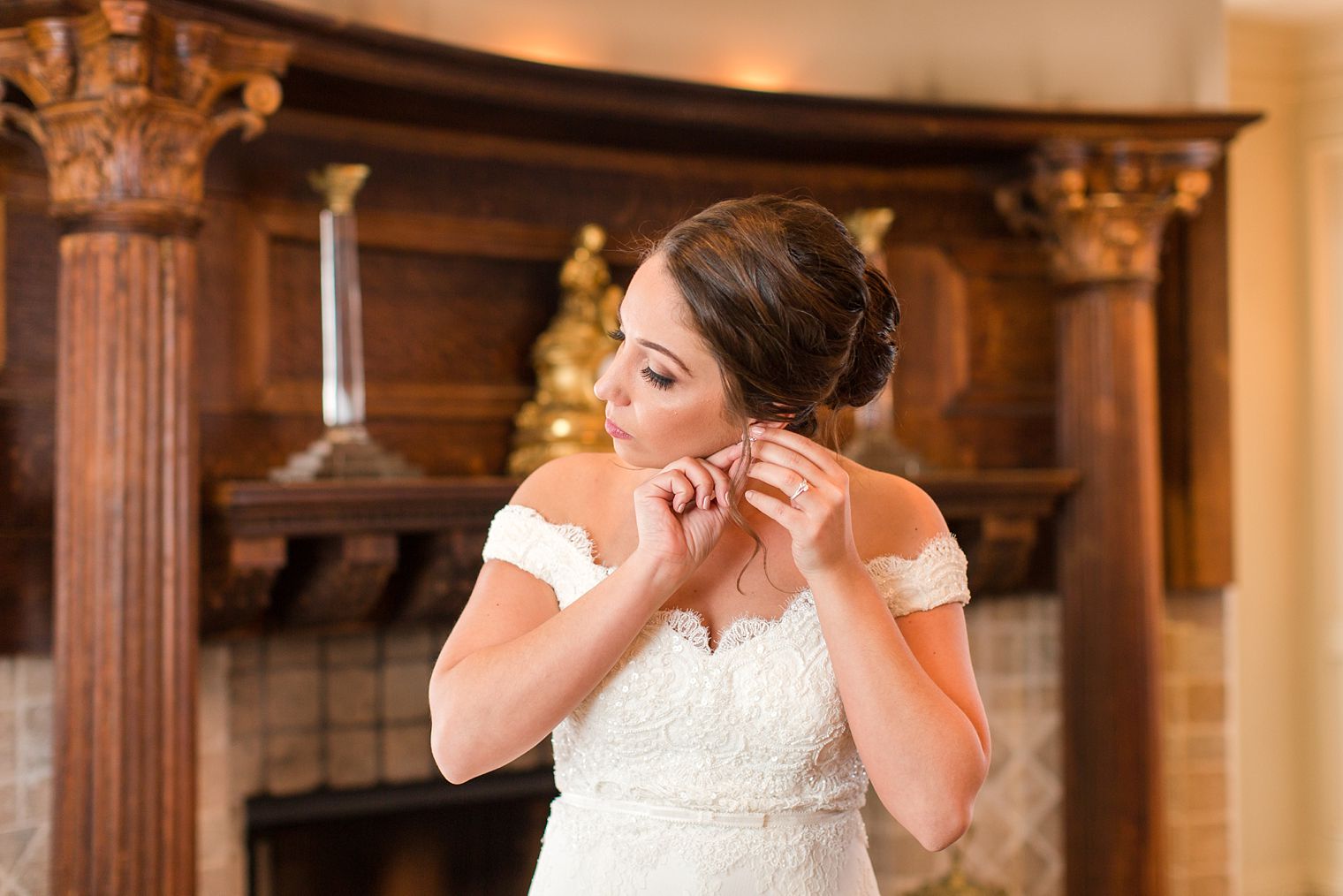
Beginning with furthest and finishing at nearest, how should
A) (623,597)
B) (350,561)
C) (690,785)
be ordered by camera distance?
1. (350,561)
2. (690,785)
3. (623,597)

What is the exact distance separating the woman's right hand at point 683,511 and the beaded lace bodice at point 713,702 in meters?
0.18

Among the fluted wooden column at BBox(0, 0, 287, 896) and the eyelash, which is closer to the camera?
the eyelash

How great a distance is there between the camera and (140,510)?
258 cm

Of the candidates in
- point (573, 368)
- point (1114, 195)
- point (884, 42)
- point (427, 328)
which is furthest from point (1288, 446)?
point (427, 328)

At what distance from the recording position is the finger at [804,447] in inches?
59.4

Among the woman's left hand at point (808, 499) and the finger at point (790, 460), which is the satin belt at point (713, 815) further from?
the finger at point (790, 460)

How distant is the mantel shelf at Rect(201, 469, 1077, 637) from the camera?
9.30ft

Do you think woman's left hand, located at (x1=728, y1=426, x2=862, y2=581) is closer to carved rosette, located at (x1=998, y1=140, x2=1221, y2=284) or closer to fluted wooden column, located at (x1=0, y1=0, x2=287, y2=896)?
fluted wooden column, located at (x1=0, y1=0, x2=287, y2=896)

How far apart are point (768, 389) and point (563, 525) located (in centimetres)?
34

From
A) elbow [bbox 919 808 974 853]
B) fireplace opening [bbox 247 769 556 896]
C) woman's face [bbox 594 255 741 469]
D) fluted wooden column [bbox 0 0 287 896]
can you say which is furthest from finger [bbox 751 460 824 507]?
fireplace opening [bbox 247 769 556 896]

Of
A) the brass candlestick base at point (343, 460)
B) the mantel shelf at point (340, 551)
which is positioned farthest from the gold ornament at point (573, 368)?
the brass candlestick base at point (343, 460)

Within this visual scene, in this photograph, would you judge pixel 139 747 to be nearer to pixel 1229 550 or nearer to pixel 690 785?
pixel 690 785

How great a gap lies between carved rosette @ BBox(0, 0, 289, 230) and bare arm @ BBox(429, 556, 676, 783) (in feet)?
4.63

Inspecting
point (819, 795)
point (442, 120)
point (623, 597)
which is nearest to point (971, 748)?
point (819, 795)
